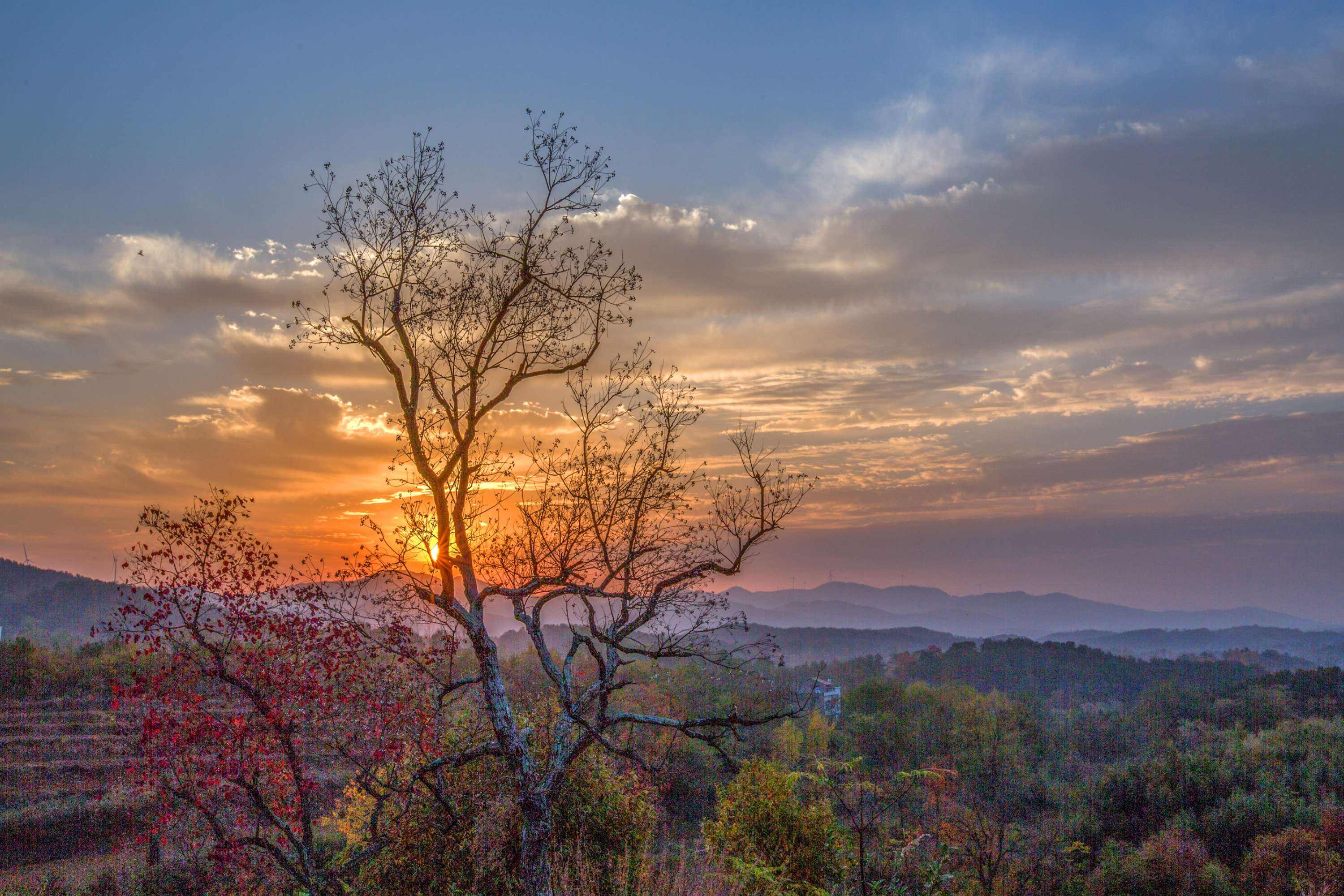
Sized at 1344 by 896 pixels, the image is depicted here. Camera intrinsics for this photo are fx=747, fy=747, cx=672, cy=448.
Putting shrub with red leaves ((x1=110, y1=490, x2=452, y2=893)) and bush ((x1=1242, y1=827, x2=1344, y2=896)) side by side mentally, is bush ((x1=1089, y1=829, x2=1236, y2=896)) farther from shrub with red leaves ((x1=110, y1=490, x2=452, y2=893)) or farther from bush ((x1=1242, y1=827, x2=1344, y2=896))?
shrub with red leaves ((x1=110, y1=490, x2=452, y2=893))

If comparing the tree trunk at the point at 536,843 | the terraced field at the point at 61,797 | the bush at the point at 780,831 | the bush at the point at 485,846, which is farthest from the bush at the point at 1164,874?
the terraced field at the point at 61,797

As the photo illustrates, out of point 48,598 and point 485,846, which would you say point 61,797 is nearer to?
point 485,846

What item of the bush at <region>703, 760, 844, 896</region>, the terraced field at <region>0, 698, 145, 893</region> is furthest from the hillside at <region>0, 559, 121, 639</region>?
the bush at <region>703, 760, 844, 896</region>

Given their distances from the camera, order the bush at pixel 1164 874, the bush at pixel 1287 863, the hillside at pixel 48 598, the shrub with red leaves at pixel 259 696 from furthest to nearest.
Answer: the hillside at pixel 48 598 → the bush at pixel 1164 874 → the bush at pixel 1287 863 → the shrub with red leaves at pixel 259 696

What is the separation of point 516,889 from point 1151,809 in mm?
36135

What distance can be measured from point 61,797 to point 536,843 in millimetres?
33585

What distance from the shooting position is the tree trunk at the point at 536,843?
8.13 m

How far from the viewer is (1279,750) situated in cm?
3616

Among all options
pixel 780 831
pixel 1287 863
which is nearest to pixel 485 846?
pixel 780 831

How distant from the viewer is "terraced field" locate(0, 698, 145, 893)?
24.3 meters

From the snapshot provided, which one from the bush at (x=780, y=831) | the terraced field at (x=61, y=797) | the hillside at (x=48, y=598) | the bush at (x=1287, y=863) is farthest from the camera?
the hillside at (x=48, y=598)

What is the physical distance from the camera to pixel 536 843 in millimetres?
8211

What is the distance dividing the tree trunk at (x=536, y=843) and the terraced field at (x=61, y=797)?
1462cm

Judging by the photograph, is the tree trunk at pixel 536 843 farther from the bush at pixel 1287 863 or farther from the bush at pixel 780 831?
the bush at pixel 1287 863
